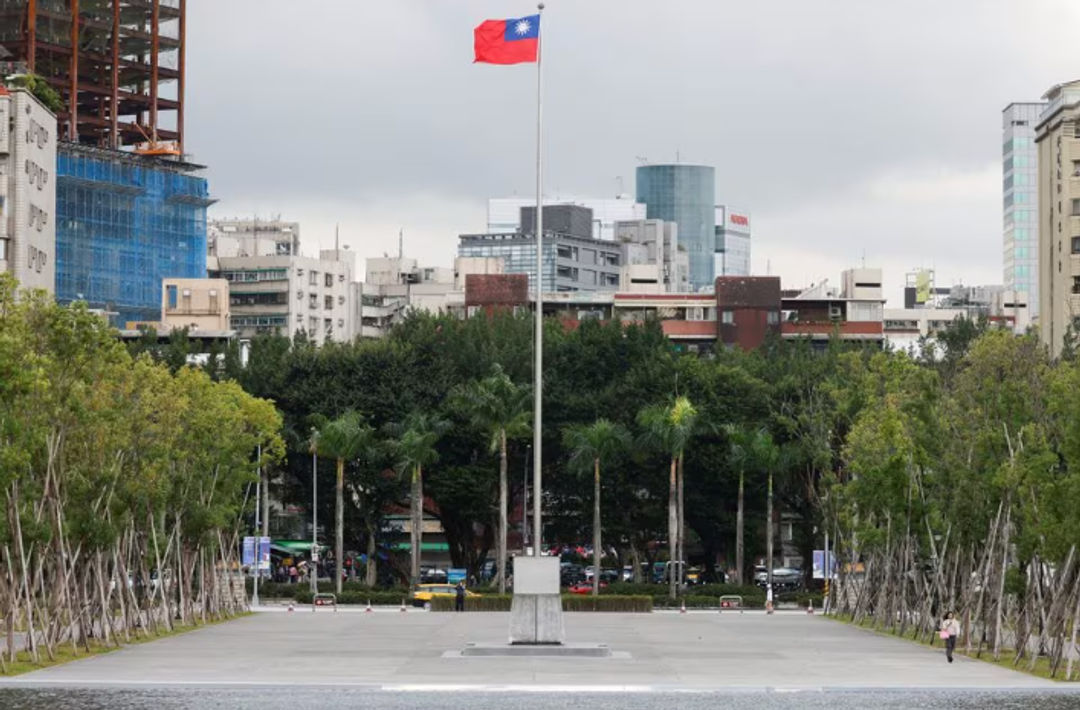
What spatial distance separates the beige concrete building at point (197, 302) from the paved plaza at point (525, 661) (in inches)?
3508

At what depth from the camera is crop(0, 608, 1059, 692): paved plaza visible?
4912 cm

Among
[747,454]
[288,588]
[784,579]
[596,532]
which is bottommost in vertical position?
[784,579]

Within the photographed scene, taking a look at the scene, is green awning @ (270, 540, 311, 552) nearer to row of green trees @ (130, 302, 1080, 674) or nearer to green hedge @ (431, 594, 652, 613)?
row of green trees @ (130, 302, 1080, 674)

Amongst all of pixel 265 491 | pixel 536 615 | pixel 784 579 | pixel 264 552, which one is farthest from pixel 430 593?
pixel 536 615

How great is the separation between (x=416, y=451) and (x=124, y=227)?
6282 cm

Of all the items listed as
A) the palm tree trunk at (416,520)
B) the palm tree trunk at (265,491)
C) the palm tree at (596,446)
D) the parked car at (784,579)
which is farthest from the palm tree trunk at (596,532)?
the parked car at (784,579)

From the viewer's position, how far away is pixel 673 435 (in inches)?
4412

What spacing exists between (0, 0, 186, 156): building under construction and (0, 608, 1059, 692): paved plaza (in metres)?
91.4

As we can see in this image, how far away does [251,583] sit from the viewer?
118875mm

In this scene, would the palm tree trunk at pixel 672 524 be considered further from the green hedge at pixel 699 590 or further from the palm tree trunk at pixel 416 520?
the palm tree trunk at pixel 416 520

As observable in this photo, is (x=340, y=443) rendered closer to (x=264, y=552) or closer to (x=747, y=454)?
(x=264, y=552)

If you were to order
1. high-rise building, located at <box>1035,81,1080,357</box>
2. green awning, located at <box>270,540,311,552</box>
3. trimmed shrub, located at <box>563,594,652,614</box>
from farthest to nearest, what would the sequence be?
1. green awning, located at <box>270,540,311,552</box>
2. high-rise building, located at <box>1035,81,1080,357</box>
3. trimmed shrub, located at <box>563,594,652,614</box>

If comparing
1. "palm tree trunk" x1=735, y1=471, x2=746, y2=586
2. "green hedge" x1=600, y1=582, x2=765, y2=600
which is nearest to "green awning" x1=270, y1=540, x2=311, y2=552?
"green hedge" x1=600, y1=582, x2=765, y2=600

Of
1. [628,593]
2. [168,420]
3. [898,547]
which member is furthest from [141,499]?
[628,593]
